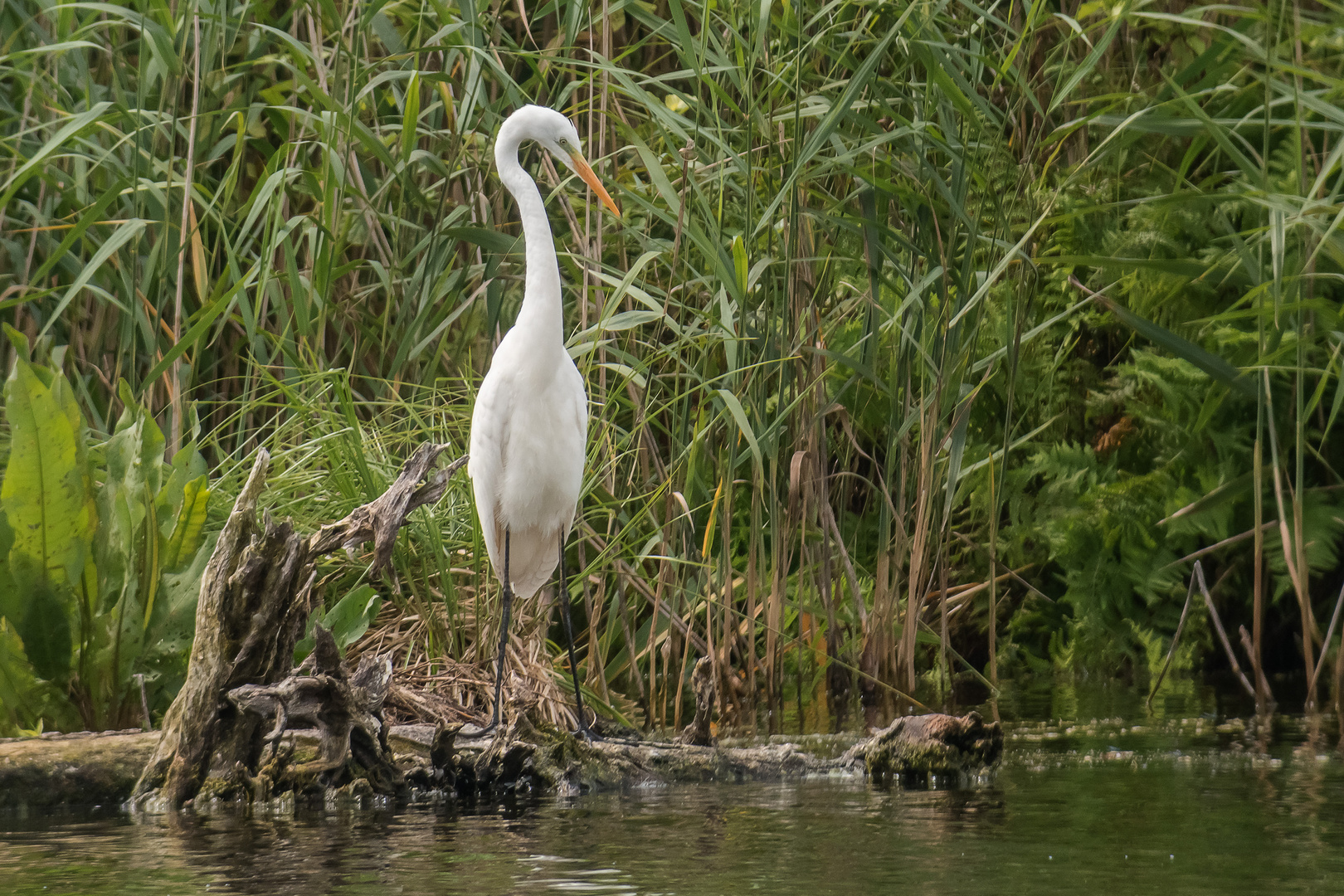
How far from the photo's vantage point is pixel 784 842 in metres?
3.25

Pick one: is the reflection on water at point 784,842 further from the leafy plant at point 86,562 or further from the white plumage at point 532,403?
the white plumage at point 532,403

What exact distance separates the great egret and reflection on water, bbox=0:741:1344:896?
825mm

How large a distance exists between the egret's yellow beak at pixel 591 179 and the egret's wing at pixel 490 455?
62 centimetres

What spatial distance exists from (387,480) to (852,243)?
1876 millimetres

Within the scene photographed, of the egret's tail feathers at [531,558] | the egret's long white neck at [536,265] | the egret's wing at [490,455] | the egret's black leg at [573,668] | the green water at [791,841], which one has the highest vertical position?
the egret's long white neck at [536,265]

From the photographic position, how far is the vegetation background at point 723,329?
4496 mm

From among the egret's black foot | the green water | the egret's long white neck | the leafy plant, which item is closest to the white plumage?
the egret's long white neck

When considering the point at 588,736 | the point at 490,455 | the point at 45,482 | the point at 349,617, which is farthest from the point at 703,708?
the point at 45,482

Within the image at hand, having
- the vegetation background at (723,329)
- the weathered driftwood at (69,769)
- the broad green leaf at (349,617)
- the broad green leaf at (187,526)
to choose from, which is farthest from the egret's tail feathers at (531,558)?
the weathered driftwood at (69,769)

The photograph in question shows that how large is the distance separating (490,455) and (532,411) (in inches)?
8.4

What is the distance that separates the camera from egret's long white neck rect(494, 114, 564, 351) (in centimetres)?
443

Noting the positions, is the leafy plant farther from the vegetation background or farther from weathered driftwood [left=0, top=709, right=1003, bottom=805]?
weathered driftwood [left=0, top=709, right=1003, bottom=805]

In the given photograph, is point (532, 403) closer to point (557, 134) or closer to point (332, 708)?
point (557, 134)

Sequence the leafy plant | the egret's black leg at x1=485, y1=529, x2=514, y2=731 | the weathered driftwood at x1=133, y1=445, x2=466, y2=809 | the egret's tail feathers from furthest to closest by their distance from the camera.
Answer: the egret's tail feathers
the egret's black leg at x1=485, y1=529, x2=514, y2=731
the leafy plant
the weathered driftwood at x1=133, y1=445, x2=466, y2=809
